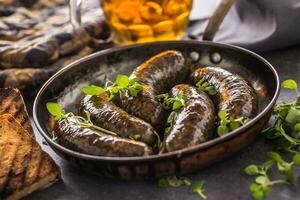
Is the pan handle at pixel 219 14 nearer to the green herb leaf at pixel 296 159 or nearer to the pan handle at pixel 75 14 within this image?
the pan handle at pixel 75 14

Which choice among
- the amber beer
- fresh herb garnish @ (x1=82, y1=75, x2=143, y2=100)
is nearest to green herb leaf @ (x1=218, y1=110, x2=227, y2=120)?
fresh herb garnish @ (x1=82, y1=75, x2=143, y2=100)

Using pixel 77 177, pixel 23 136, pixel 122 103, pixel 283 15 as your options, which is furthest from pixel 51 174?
pixel 283 15

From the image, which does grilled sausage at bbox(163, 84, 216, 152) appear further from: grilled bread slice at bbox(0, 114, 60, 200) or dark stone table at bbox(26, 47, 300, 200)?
grilled bread slice at bbox(0, 114, 60, 200)

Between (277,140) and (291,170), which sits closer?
(291,170)

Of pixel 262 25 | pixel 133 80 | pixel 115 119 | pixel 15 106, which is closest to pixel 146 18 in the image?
pixel 262 25

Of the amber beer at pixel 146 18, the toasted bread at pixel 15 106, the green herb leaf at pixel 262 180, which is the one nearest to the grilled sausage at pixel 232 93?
the green herb leaf at pixel 262 180

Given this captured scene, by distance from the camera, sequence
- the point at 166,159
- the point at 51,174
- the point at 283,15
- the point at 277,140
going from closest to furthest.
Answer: the point at 166,159 < the point at 51,174 < the point at 277,140 < the point at 283,15

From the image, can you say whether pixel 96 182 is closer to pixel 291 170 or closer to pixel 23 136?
pixel 23 136
